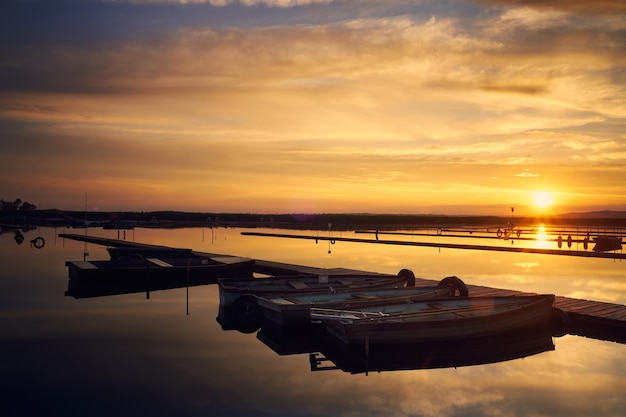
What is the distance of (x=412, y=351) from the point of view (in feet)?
60.3

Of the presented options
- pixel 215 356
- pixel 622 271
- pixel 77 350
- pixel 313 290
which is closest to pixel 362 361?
pixel 215 356

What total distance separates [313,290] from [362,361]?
6.61 metres

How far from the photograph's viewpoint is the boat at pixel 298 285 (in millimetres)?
23156

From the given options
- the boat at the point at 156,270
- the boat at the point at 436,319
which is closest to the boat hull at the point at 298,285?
the boat at the point at 436,319

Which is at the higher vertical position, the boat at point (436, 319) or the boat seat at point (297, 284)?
the boat seat at point (297, 284)

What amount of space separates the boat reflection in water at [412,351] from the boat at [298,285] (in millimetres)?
2386

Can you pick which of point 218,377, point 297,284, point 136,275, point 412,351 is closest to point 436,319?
point 412,351

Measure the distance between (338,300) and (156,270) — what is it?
1482 cm

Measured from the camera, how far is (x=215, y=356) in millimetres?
19016

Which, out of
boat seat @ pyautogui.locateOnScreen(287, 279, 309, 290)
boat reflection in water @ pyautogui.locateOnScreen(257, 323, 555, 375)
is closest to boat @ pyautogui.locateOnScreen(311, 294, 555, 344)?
boat reflection in water @ pyautogui.locateOnScreen(257, 323, 555, 375)

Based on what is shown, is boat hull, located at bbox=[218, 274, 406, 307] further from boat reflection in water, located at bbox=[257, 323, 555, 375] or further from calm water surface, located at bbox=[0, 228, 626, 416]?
boat reflection in water, located at bbox=[257, 323, 555, 375]

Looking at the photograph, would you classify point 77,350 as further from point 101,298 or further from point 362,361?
point 101,298

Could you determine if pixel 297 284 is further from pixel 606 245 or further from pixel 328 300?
pixel 606 245

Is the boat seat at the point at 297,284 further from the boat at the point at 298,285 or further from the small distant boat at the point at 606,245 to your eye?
the small distant boat at the point at 606,245
